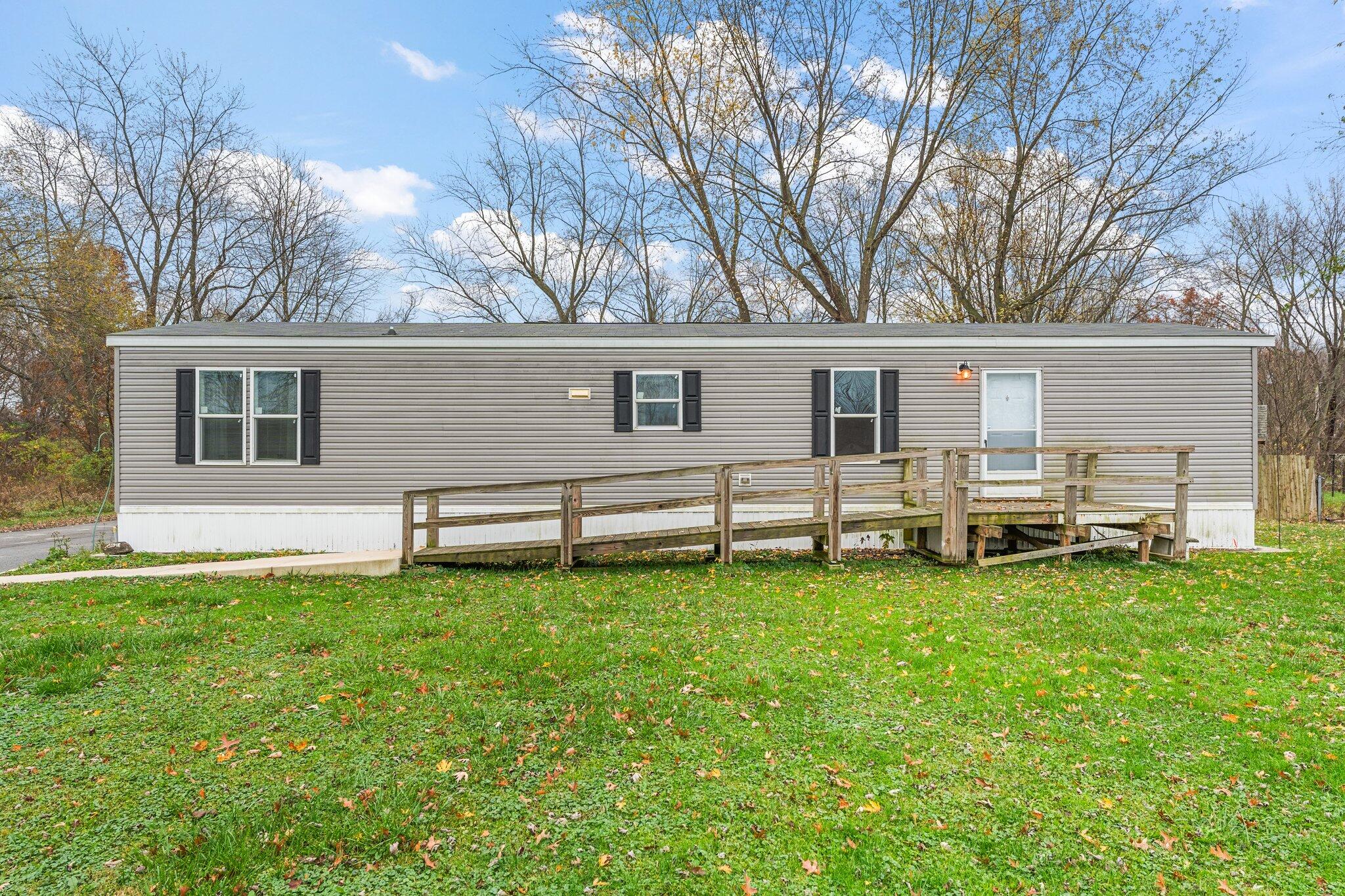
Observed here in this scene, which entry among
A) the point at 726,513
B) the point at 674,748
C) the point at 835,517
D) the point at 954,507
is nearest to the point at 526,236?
the point at 726,513

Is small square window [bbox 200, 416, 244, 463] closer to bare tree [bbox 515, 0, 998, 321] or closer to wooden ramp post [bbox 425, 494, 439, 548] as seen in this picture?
wooden ramp post [bbox 425, 494, 439, 548]

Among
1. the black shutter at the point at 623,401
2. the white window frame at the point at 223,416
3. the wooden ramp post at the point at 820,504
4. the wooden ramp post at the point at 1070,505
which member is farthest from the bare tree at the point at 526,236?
the wooden ramp post at the point at 1070,505

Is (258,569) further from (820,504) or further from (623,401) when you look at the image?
(820,504)

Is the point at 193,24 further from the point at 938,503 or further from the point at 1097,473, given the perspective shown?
the point at 1097,473

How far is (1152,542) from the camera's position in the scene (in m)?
8.46

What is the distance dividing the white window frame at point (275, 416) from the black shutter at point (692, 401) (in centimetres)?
538

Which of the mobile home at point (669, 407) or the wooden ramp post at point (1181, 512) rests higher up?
the mobile home at point (669, 407)

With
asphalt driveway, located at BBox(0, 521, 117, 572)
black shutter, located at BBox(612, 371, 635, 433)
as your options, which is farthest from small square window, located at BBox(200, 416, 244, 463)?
black shutter, located at BBox(612, 371, 635, 433)

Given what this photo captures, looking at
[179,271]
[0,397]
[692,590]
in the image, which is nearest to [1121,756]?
[692,590]

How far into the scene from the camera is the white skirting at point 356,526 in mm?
9188

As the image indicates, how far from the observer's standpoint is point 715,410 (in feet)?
31.2

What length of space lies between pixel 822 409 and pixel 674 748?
6.82 m

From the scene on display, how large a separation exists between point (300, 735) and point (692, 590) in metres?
3.97

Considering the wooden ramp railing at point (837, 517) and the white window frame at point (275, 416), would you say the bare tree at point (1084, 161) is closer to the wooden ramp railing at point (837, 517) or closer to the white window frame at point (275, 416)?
the wooden ramp railing at point (837, 517)
